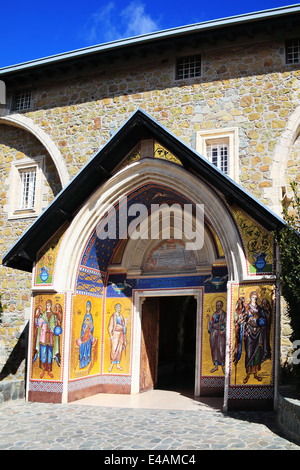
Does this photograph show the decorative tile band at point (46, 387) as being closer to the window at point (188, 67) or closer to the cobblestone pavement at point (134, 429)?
the cobblestone pavement at point (134, 429)

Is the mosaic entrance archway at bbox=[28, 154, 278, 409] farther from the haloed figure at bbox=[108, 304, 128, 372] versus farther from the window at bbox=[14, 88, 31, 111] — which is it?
the window at bbox=[14, 88, 31, 111]

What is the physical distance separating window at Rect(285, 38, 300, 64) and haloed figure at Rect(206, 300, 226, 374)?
6044 mm

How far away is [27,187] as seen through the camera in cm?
1529

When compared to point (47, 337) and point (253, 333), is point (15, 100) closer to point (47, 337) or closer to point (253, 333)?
point (47, 337)

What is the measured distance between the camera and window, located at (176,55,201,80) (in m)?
13.1

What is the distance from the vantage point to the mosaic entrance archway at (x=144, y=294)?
9.24 meters

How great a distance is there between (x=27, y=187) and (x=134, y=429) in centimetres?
926

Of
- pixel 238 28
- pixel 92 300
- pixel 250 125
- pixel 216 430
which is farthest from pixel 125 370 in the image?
pixel 238 28

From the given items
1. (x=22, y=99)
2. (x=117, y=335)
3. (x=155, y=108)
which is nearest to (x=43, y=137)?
(x=22, y=99)

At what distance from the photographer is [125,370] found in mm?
11859

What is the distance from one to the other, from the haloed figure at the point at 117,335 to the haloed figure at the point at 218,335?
216 centimetres

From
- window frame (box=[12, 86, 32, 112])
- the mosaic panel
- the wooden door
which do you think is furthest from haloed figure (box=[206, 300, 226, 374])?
window frame (box=[12, 86, 32, 112])

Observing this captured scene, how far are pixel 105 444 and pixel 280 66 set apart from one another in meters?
9.38
